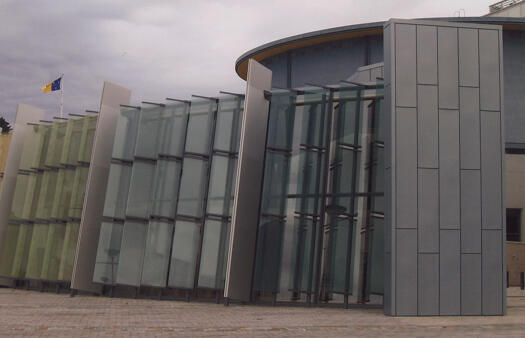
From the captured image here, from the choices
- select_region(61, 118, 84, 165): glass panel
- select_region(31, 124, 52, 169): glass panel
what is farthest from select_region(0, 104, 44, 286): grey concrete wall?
select_region(61, 118, 84, 165): glass panel

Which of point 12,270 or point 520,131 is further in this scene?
point 520,131

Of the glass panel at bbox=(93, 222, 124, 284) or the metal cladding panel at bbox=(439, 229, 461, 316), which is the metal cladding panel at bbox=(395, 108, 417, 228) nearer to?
the metal cladding panel at bbox=(439, 229, 461, 316)

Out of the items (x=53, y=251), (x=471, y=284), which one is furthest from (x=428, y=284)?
(x=53, y=251)

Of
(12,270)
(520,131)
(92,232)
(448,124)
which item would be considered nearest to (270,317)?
(448,124)

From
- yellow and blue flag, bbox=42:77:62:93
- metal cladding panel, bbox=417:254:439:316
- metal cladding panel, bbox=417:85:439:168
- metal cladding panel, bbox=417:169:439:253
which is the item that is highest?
yellow and blue flag, bbox=42:77:62:93

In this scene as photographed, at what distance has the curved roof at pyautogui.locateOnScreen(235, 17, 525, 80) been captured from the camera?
34.1 m

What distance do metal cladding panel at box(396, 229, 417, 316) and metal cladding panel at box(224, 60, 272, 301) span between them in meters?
5.21

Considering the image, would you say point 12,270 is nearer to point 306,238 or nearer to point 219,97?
point 219,97

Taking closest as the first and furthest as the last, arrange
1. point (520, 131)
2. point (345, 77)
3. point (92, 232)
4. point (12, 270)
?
point (92, 232) → point (12, 270) → point (520, 131) → point (345, 77)

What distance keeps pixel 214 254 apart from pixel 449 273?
25.1 feet

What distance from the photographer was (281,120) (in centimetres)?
1955

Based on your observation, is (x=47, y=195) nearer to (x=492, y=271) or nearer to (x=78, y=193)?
(x=78, y=193)

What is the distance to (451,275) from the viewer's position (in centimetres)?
1573

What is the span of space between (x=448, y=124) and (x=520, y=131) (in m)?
20.0
